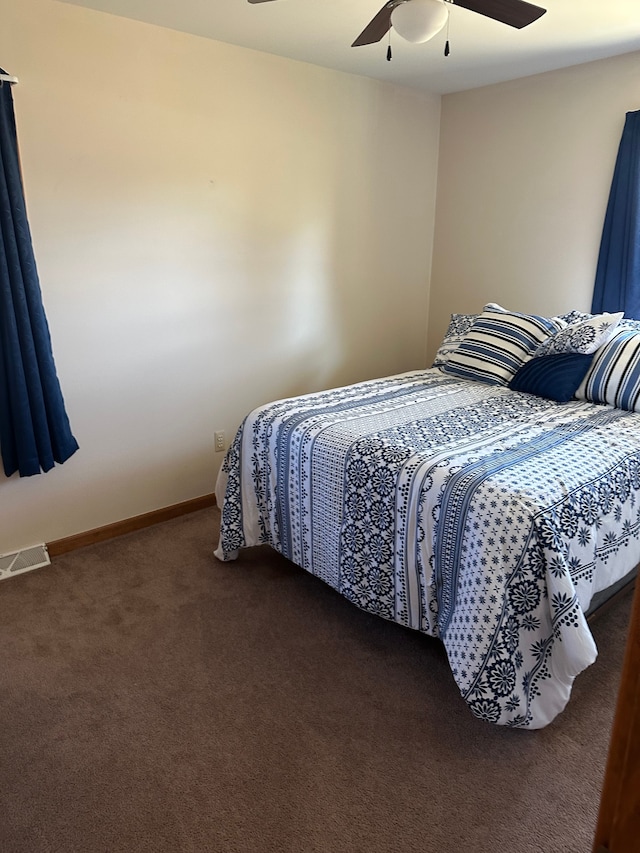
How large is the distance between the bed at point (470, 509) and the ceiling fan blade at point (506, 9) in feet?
4.61

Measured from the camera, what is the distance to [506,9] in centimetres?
184

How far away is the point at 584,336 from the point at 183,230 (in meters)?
2.03

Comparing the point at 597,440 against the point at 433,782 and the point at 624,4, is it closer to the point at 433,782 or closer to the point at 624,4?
the point at 433,782

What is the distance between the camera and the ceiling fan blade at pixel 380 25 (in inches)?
72.1

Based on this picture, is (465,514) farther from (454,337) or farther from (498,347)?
(454,337)

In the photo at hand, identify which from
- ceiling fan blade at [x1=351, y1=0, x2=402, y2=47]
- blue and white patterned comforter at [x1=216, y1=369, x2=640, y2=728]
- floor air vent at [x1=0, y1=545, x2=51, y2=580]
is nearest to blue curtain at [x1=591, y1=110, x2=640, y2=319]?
blue and white patterned comforter at [x1=216, y1=369, x2=640, y2=728]

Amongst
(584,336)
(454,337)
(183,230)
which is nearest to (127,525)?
(183,230)

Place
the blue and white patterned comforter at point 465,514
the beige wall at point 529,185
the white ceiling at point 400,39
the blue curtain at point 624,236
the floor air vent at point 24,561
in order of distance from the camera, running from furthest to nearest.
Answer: the beige wall at point 529,185
the blue curtain at point 624,236
the floor air vent at point 24,561
the white ceiling at point 400,39
the blue and white patterned comforter at point 465,514

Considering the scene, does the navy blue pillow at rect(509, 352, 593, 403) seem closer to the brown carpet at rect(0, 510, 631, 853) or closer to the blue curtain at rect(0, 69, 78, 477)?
the brown carpet at rect(0, 510, 631, 853)

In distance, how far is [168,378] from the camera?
302cm

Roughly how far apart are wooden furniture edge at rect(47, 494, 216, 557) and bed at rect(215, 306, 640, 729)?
0.56 meters

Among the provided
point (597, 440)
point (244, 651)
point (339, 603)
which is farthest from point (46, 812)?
point (597, 440)

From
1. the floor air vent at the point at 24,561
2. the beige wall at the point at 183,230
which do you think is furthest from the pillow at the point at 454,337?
the floor air vent at the point at 24,561

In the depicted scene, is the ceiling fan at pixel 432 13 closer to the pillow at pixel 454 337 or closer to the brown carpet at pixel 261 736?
the pillow at pixel 454 337
